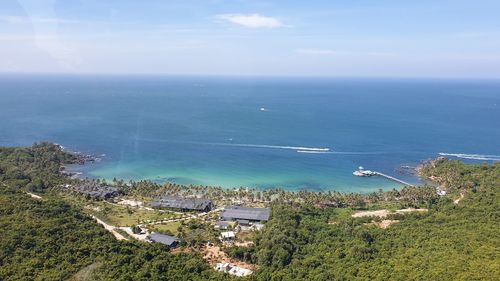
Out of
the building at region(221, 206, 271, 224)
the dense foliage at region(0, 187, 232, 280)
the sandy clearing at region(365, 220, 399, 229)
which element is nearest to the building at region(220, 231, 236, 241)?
the building at region(221, 206, 271, 224)

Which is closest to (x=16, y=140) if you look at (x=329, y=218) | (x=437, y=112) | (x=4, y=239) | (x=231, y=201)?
(x=231, y=201)

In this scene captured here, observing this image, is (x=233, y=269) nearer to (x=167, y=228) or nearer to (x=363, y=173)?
(x=167, y=228)

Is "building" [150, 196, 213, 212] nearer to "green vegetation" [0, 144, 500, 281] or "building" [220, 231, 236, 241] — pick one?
"green vegetation" [0, 144, 500, 281]

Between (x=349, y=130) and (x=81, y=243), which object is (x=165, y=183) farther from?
(x=349, y=130)

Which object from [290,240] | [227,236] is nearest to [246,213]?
[227,236]

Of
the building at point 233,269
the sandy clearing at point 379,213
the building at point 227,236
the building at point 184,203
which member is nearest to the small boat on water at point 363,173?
the sandy clearing at point 379,213

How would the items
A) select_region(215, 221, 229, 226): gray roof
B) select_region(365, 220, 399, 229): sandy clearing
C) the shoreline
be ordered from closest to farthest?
select_region(365, 220, 399, 229): sandy clearing < select_region(215, 221, 229, 226): gray roof < the shoreline
